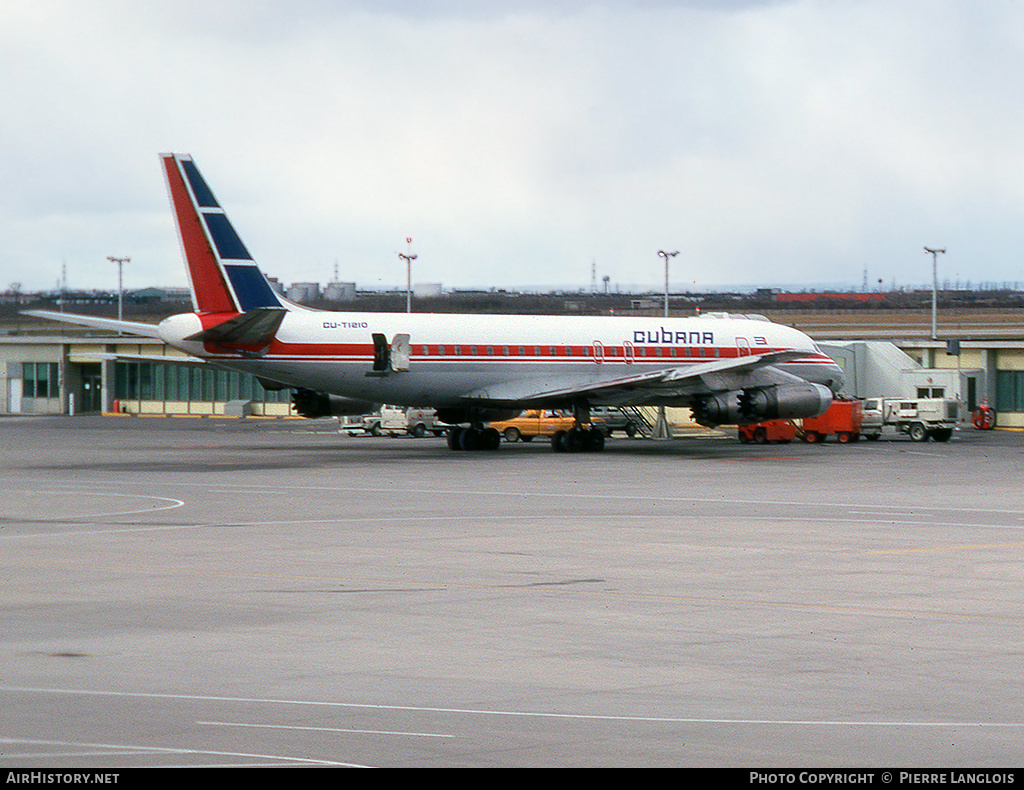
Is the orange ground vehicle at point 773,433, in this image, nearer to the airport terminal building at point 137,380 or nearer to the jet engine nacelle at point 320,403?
the jet engine nacelle at point 320,403

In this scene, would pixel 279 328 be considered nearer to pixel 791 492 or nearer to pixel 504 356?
pixel 504 356

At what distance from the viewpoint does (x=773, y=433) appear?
62531 mm

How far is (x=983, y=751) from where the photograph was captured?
376 inches

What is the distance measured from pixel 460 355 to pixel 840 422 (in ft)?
66.9

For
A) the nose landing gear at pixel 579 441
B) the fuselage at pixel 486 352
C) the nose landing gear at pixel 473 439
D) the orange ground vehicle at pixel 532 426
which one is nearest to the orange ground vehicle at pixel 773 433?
the fuselage at pixel 486 352

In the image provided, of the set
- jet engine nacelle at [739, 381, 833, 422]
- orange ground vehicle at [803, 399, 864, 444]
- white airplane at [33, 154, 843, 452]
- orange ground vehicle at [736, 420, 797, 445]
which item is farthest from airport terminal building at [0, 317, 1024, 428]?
jet engine nacelle at [739, 381, 833, 422]

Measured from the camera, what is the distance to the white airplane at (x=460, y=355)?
160ft

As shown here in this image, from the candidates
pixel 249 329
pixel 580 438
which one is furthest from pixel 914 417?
pixel 249 329

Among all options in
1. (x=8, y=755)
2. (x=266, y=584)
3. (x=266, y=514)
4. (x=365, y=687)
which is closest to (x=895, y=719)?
(x=365, y=687)

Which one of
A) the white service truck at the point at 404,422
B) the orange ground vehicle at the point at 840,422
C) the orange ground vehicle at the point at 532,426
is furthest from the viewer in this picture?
the white service truck at the point at 404,422

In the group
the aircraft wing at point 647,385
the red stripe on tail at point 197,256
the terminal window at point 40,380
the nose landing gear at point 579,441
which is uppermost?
the red stripe on tail at point 197,256

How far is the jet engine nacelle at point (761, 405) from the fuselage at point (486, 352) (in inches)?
48.8

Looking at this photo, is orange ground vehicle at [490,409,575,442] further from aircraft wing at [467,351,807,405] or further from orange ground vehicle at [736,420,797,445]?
aircraft wing at [467,351,807,405]

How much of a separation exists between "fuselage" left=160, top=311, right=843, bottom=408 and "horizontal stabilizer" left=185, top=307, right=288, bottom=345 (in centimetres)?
33
